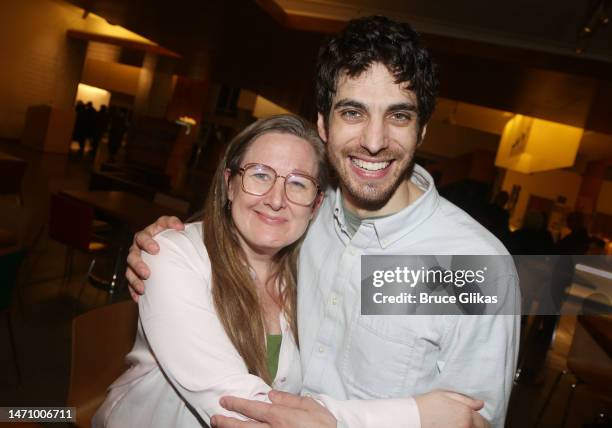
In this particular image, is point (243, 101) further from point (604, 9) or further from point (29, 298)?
point (604, 9)

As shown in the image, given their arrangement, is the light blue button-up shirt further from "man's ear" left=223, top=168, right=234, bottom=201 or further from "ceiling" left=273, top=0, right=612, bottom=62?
"ceiling" left=273, top=0, right=612, bottom=62

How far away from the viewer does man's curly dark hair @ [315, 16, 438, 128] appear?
157 cm

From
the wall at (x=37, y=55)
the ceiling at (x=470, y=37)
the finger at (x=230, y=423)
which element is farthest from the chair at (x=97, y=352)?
the wall at (x=37, y=55)

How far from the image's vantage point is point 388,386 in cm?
148

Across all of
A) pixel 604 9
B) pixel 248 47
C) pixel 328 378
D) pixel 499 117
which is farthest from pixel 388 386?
pixel 499 117

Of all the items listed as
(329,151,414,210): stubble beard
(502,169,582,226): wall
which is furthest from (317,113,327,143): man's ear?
(502,169,582,226): wall

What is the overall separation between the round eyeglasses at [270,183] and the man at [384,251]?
0.44 ft

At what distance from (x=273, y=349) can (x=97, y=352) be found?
78 centimetres

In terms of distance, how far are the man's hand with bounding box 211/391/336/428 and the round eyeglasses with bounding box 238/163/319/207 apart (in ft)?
2.16

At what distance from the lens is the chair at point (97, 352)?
72.4 inches

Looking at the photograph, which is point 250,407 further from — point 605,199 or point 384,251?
point 605,199

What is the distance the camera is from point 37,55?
12695 mm

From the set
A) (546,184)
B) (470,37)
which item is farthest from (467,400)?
(546,184)

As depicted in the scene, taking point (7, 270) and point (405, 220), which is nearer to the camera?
point (405, 220)
